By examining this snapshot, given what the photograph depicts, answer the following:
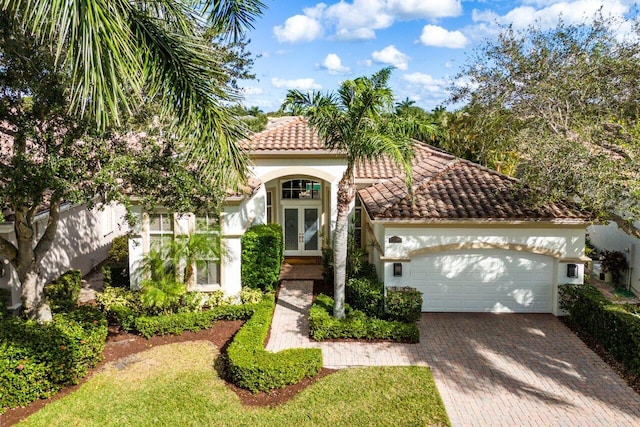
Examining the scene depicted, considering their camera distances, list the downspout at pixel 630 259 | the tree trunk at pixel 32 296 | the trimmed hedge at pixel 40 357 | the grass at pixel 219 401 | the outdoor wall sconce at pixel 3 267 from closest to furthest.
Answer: the grass at pixel 219 401 < the trimmed hedge at pixel 40 357 < the tree trunk at pixel 32 296 < the outdoor wall sconce at pixel 3 267 < the downspout at pixel 630 259

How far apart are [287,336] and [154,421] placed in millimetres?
4680

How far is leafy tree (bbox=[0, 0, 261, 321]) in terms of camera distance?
7.24 m

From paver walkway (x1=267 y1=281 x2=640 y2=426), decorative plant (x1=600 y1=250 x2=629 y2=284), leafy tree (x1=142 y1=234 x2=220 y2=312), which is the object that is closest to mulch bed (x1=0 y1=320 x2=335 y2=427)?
leafy tree (x1=142 y1=234 x2=220 y2=312)

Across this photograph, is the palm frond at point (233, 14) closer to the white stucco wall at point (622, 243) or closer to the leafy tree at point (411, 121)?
the leafy tree at point (411, 121)

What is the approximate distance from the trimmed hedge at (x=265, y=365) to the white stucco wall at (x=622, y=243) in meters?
10.8

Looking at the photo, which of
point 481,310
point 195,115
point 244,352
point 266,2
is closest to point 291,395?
point 244,352

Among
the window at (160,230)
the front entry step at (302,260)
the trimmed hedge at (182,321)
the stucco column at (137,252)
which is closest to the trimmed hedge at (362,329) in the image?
the trimmed hedge at (182,321)

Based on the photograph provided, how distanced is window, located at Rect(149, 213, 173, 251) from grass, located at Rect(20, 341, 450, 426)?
4.57 m

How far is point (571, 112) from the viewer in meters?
13.2

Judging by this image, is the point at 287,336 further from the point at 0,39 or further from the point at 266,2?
the point at 0,39

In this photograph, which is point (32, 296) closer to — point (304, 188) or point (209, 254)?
point (209, 254)

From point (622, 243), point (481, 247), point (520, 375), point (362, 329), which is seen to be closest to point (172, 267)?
point (362, 329)

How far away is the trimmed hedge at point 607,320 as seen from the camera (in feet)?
36.2

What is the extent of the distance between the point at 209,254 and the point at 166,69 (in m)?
7.52
